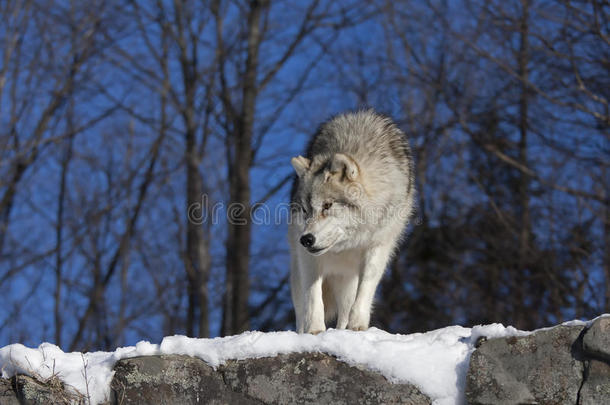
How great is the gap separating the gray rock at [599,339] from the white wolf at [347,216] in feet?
6.95

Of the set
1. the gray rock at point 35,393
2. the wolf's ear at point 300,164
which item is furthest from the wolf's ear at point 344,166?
the gray rock at point 35,393

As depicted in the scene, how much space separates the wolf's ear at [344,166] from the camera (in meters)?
6.40

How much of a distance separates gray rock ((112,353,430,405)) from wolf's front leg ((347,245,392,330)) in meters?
1.40

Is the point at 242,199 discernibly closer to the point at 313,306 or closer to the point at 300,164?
the point at 300,164

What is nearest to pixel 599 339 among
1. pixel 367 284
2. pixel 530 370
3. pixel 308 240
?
pixel 530 370

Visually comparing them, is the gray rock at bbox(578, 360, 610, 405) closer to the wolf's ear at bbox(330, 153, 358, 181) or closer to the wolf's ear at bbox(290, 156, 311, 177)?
the wolf's ear at bbox(330, 153, 358, 181)

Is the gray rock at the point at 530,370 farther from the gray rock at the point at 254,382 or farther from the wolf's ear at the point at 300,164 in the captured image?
the wolf's ear at the point at 300,164

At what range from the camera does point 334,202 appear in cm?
640

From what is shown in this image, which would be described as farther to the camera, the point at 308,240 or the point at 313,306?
the point at 313,306

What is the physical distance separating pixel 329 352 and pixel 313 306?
140cm

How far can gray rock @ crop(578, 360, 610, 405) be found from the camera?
4.43 metres

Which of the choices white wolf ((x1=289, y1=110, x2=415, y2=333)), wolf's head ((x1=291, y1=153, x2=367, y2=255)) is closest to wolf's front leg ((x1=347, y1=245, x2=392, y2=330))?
white wolf ((x1=289, y1=110, x2=415, y2=333))

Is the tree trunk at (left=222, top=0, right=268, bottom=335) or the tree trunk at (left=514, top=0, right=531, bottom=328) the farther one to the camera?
the tree trunk at (left=222, top=0, right=268, bottom=335)

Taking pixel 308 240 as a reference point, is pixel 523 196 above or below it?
above
